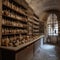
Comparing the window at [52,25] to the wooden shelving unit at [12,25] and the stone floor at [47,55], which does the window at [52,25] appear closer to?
the stone floor at [47,55]

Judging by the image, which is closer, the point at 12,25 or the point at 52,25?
the point at 12,25

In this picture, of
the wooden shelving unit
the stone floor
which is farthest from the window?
the wooden shelving unit

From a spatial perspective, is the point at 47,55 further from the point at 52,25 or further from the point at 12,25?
the point at 52,25

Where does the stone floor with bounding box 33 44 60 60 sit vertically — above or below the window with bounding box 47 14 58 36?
below

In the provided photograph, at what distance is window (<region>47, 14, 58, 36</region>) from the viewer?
1457 centimetres

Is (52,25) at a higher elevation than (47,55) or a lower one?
higher

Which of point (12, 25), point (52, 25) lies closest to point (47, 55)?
point (12, 25)

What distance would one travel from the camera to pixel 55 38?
14281 mm

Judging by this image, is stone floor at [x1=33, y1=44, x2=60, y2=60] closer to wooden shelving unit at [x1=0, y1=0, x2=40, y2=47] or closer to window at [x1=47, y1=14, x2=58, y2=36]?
wooden shelving unit at [x1=0, y1=0, x2=40, y2=47]

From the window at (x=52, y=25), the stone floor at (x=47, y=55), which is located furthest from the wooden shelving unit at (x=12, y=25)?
the window at (x=52, y=25)

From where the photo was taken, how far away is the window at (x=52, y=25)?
14570 mm

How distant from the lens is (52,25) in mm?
14742

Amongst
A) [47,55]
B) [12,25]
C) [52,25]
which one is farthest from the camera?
[52,25]

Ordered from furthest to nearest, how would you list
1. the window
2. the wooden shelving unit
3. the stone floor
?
the window
the stone floor
the wooden shelving unit
